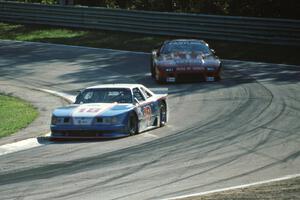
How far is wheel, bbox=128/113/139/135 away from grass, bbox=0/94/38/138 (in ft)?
8.24

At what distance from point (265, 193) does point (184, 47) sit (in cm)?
1604

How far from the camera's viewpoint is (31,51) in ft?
105

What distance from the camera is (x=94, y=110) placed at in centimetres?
1527

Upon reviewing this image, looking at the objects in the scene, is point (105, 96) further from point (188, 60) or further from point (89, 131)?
point (188, 60)

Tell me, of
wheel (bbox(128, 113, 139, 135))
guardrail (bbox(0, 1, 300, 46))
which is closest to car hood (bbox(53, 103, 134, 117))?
wheel (bbox(128, 113, 139, 135))

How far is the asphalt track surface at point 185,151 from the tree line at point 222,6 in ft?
37.2

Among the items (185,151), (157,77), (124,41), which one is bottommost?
(124,41)

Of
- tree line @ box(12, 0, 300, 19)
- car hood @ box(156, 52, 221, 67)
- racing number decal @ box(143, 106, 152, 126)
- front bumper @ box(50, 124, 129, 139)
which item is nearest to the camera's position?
front bumper @ box(50, 124, 129, 139)

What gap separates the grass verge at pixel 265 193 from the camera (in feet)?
28.5

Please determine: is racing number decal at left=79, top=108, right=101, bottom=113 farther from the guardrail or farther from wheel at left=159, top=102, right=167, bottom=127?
the guardrail

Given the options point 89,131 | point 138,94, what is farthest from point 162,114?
point 89,131

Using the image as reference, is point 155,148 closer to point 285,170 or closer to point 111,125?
point 111,125

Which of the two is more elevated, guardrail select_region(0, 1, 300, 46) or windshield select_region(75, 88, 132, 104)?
windshield select_region(75, 88, 132, 104)

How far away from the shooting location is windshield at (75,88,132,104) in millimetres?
16125
